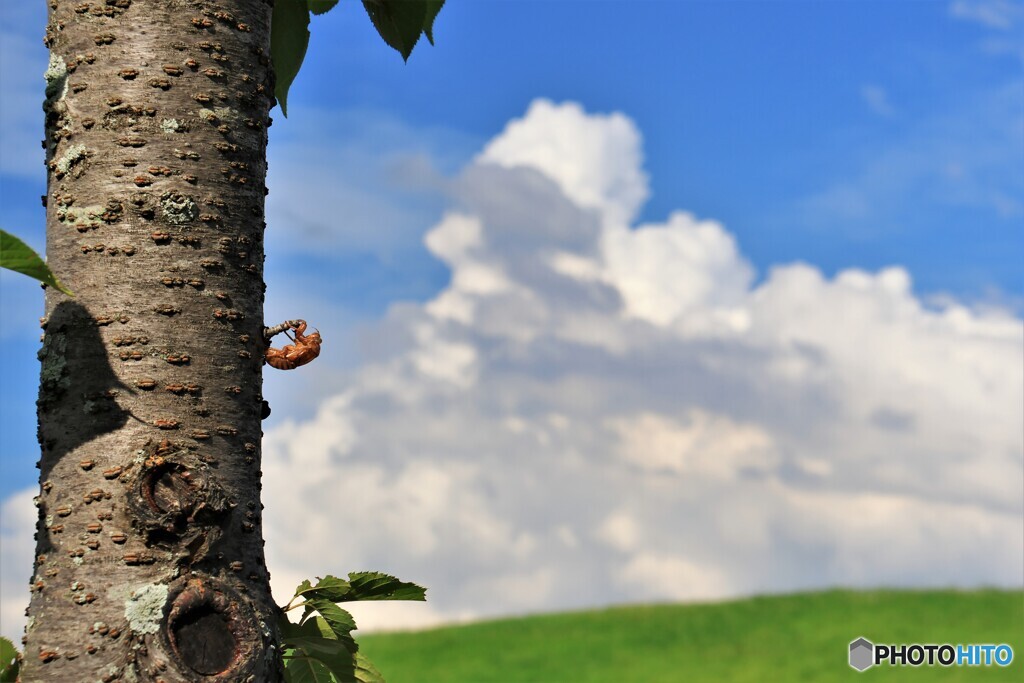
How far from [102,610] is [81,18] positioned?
157cm

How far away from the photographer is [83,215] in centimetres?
260

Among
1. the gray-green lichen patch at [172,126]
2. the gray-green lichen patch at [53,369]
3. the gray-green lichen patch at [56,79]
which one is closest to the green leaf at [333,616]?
the gray-green lichen patch at [53,369]

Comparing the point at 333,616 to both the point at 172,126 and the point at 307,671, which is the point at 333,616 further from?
the point at 172,126

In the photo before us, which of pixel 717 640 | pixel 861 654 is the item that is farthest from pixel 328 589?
pixel 717 640

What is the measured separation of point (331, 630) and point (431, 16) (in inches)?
82.1

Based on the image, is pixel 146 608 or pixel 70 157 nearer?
pixel 146 608

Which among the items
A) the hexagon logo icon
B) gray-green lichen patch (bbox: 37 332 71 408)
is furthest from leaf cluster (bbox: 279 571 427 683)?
the hexagon logo icon

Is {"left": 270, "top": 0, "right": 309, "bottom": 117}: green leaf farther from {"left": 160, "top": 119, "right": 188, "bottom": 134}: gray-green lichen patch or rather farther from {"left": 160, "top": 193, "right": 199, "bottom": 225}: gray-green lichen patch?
{"left": 160, "top": 193, "right": 199, "bottom": 225}: gray-green lichen patch

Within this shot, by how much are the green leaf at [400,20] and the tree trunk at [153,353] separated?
0.73 meters

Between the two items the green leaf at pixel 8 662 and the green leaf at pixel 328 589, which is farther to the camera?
the green leaf at pixel 328 589

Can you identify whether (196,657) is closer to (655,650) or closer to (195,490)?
(195,490)

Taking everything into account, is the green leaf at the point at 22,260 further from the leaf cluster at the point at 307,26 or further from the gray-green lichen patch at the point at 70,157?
the leaf cluster at the point at 307,26

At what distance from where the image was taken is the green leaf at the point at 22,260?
2.22 meters

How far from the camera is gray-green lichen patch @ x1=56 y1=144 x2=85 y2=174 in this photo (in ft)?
8.70
